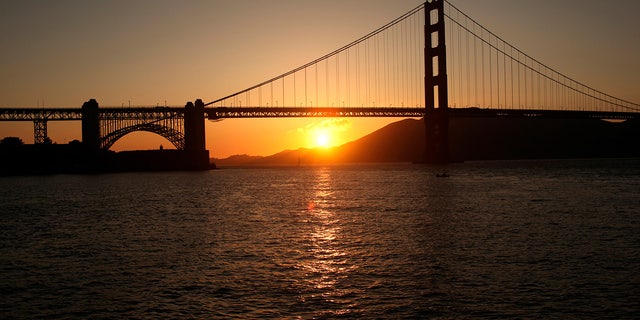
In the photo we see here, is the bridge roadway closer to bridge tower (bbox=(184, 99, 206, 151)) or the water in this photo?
bridge tower (bbox=(184, 99, 206, 151))

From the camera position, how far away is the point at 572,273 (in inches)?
695

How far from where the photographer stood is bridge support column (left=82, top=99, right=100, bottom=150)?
127562mm

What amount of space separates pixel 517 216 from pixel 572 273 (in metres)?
16.9

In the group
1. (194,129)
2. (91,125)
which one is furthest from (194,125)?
(91,125)

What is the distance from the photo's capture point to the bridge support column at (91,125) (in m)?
128

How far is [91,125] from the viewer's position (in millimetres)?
128125

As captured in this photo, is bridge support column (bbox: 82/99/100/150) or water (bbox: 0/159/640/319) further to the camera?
bridge support column (bbox: 82/99/100/150)

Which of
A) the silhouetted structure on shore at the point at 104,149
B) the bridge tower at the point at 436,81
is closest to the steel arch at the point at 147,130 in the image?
the silhouetted structure on shore at the point at 104,149

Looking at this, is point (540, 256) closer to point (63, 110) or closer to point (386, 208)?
point (386, 208)

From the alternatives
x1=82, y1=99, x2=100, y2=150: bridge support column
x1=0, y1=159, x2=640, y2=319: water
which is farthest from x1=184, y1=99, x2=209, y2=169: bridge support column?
x1=0, y1=159, x2=640, y2=319: water

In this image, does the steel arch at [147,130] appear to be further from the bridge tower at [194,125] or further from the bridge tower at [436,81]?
the bridge tower at [436,81]

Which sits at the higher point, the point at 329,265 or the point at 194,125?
the point at 194,125

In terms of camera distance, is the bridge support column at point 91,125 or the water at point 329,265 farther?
the bridge support column at point 91,125

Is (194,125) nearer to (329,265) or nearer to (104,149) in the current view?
(104,149)
